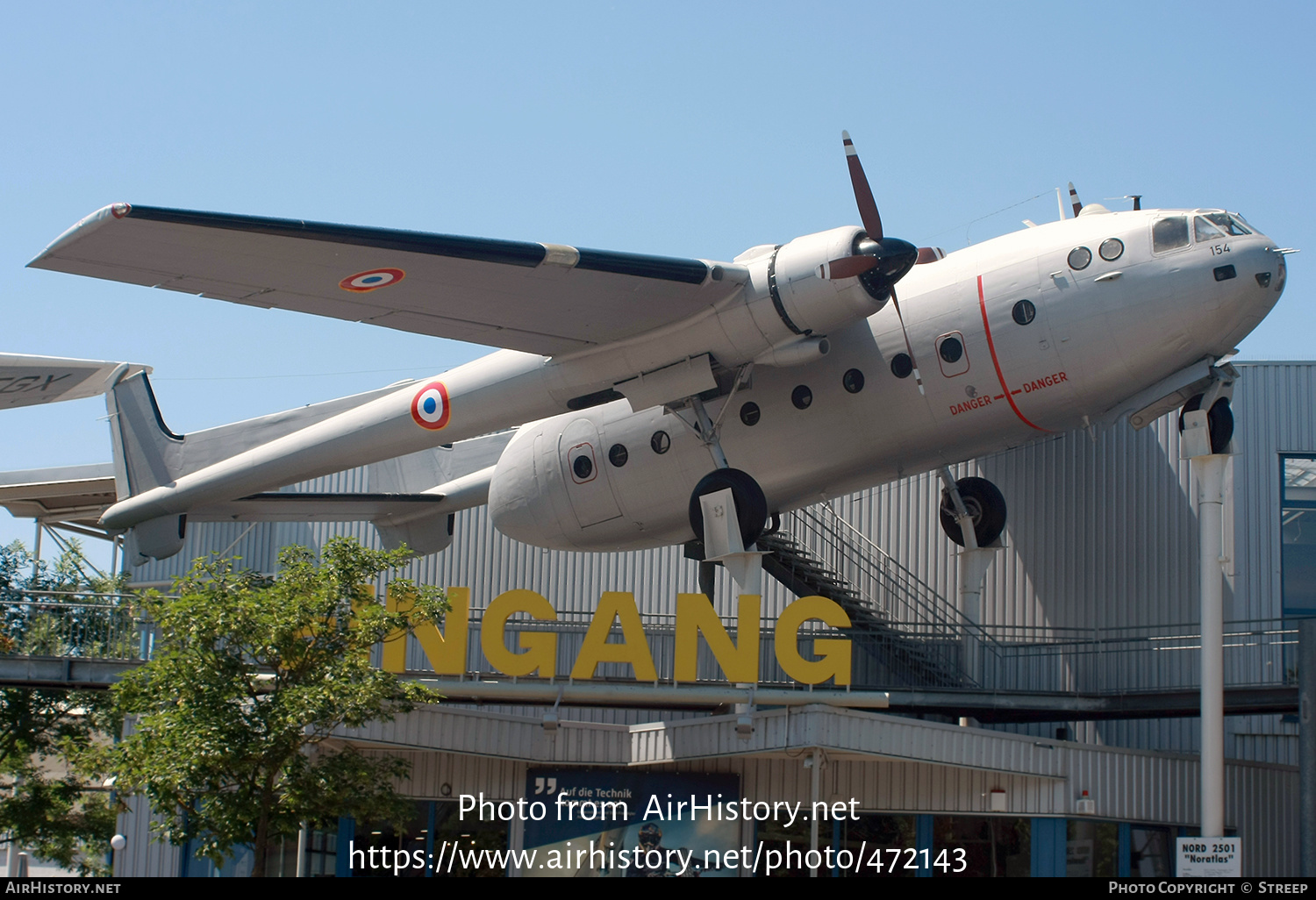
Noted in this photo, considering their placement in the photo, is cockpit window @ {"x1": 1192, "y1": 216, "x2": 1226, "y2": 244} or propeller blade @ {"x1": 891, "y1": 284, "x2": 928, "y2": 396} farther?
propeller blade @ {"x1": 891, "y1": 284, "x2": 928, "y2": 396}

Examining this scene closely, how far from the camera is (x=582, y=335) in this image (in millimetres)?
22875

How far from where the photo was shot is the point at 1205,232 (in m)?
20.9

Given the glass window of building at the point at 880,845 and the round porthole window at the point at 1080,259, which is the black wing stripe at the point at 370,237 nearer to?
the round porthole window at the point at 1080,259

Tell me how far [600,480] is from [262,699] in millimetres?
8480

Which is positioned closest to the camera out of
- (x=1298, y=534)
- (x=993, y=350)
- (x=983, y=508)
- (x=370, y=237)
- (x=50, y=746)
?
(x=370, y=237)

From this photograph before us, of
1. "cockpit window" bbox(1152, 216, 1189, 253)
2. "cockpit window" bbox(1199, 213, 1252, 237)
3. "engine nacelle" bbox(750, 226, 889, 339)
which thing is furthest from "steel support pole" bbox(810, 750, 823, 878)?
"cockpit window" bbox(1199, 213, 1252, 237)

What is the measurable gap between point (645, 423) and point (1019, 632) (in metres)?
11.7

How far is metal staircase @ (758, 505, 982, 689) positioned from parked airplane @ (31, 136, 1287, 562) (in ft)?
14.4

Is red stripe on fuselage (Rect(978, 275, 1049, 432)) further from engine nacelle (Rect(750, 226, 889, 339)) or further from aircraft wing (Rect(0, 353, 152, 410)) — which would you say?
aircraft wing (Rect(0, 353, 152, 410))

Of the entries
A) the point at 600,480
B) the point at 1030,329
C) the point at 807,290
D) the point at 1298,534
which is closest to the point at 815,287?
the point at 807,290

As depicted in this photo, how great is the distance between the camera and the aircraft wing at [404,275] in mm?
18766

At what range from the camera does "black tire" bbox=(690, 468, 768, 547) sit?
2222cm

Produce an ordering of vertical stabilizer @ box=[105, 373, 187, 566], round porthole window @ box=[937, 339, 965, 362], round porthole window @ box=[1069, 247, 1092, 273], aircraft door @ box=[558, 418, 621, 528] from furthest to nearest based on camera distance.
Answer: vertical stabilizer @ box=[105, 373, 187, 566] < aircraft door @ box=[558, 418, 621, 528] < round porthole window @ box=[937, 339, 965, 362] < round porthole window @ box=[1069, 247, 1092, 273]

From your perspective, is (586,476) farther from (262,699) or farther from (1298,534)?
(1298,534)
